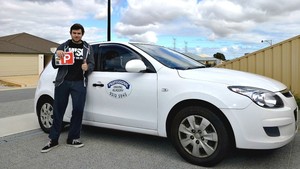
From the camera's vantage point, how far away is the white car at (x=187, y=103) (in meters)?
3.42

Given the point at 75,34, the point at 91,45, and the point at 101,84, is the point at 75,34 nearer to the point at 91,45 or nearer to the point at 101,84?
the point at 91,45

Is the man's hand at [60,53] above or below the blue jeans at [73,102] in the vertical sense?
above

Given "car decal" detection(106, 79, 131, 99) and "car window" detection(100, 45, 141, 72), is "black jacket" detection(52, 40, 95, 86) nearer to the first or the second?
"car window" detection(100, 45, 141, 72)

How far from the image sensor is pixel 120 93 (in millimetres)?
4340

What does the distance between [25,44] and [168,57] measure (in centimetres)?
3469

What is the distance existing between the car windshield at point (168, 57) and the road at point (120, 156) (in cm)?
124

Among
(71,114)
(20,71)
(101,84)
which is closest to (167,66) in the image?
(101,84)

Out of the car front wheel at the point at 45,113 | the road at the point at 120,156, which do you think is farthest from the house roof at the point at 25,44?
the road at the point at 120,156

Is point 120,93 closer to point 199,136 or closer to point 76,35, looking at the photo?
point 76,35

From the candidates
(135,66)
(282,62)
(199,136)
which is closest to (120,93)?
(135,66)

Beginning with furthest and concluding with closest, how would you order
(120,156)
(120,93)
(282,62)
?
(282,62)
(120,93)
(120,156)

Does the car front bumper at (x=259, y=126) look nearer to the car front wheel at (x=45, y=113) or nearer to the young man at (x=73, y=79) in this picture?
the young man at (x=73, y=79)

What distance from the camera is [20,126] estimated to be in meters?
6.21

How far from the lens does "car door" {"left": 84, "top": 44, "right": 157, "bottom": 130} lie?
4.09 meters
